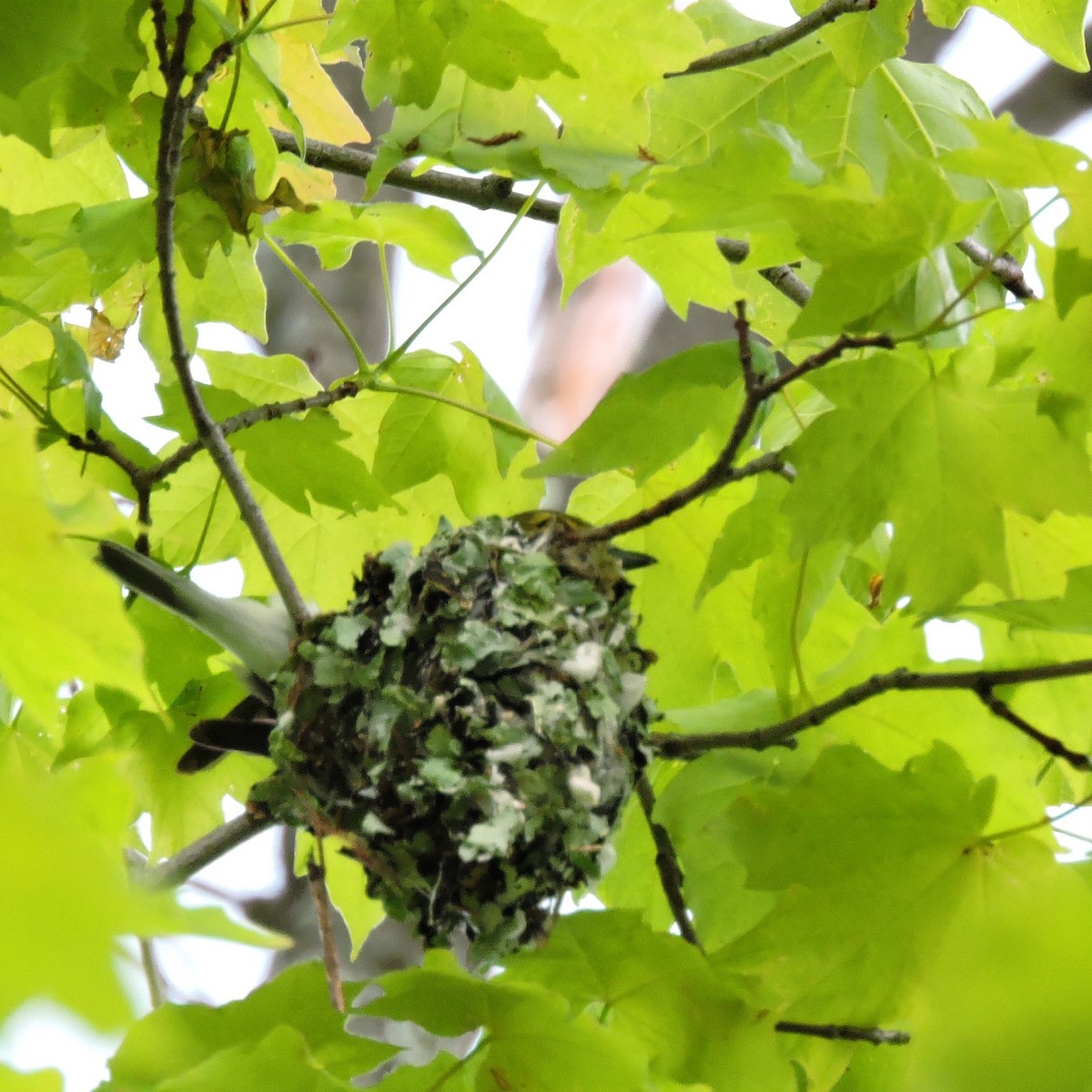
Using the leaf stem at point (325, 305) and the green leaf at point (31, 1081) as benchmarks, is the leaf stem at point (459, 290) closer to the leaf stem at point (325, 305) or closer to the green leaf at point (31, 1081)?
the leaf stem at point (325, 305)

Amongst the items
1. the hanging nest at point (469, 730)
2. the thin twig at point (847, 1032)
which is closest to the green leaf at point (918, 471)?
the hanging nest at point (469, 730)

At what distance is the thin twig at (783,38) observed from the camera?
910 mm

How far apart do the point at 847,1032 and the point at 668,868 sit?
18 cm

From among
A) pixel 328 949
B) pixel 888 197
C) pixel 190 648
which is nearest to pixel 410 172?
pixel 190 648

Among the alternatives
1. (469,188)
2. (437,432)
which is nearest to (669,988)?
(437,432)

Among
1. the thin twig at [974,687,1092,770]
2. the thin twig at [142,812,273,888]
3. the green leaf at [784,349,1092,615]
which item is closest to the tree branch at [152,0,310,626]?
the thin twig at [142,812,273,888]

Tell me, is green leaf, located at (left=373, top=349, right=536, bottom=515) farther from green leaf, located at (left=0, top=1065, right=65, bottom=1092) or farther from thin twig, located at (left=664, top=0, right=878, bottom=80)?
green leaf, located at (left=0, top=1065, right=65, bottom=1092)

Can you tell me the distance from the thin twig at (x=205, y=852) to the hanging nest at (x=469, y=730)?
2.5 inches

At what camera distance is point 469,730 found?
0.79m

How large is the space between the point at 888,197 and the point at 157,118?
0.62 m

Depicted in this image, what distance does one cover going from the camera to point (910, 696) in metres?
0.95

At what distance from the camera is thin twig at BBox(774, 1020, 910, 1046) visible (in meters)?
0.82

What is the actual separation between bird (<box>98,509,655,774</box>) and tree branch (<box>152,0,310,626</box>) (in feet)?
0.13

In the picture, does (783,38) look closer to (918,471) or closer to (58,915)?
(918,471)
